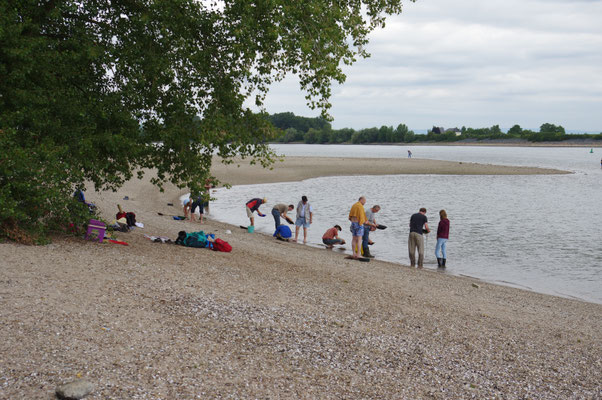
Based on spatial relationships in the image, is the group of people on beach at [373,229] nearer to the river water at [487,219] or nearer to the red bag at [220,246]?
the river water at [487,219]

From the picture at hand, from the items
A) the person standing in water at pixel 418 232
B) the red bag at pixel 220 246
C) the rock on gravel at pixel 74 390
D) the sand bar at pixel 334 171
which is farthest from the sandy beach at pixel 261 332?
the sand bar at pixel 334 171

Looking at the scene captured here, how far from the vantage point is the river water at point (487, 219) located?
18.4 meters

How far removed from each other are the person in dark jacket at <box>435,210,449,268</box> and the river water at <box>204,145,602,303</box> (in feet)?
1.47

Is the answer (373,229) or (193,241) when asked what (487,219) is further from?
(193,241)

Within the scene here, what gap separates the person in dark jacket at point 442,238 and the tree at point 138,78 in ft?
23.8

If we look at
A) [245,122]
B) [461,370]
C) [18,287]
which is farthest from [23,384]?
[245,122]

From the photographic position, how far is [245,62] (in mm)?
12727

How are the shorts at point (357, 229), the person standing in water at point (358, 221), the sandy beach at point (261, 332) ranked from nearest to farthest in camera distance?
the sandy beach at point (261, 332) < the person standing in water at point (358, 221) < the shorts at point (357, 229)

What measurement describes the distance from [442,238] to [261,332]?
11.2 m

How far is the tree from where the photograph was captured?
1112 cm

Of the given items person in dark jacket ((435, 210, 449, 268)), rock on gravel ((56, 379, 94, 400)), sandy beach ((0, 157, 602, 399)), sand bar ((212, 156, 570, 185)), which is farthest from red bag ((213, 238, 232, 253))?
sand bar ((212, 156, 570, 185))

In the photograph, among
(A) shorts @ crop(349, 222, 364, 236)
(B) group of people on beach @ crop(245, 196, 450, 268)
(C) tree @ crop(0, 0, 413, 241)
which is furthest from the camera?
(A) shorts @ crop(349, 222, 364, 236)

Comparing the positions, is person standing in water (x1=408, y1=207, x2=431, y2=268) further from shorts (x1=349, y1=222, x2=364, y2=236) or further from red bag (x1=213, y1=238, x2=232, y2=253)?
red bag (x1=213, y1=238, x2=232, y2=253)

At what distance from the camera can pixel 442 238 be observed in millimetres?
17719
